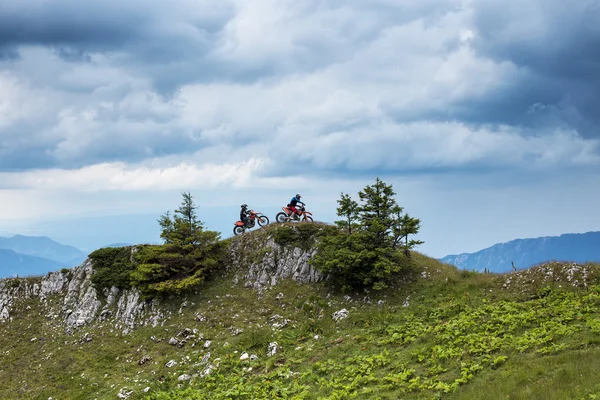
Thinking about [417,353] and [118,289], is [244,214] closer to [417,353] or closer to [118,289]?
[118,289]

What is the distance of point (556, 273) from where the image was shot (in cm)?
2536

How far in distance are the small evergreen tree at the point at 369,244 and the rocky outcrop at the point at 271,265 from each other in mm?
1949

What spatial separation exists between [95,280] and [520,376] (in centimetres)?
3531

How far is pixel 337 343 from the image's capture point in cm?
2352

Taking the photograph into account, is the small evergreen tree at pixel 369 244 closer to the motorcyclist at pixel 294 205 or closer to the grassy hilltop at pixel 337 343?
the grassy hilltop at pixel 337 343

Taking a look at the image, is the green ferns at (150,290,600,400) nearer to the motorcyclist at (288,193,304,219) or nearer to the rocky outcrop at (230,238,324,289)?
the rocky outcrop at (230,238,324,289)

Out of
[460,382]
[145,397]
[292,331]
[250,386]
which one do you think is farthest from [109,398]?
[460,382]

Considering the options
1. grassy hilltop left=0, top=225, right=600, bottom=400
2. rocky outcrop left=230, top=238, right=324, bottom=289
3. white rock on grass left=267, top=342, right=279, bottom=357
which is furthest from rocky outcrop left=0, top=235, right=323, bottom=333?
white rock on grass left=267, top=342, right=279, bottom=357

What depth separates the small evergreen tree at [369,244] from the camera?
28.7 m

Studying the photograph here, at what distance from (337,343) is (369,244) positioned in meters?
9.02

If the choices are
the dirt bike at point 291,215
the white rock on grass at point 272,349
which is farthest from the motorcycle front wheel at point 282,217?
the white rock on grass at point 272,349

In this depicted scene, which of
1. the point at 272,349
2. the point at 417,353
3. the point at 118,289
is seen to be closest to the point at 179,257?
the point at 118,289

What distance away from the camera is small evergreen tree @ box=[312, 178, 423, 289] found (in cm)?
2872

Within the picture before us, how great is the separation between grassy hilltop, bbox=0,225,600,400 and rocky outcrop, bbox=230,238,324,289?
0.74 meters
